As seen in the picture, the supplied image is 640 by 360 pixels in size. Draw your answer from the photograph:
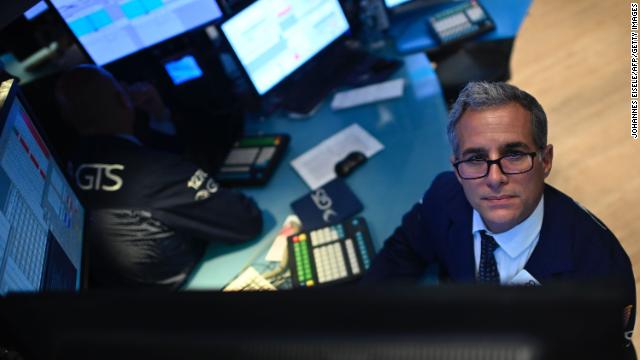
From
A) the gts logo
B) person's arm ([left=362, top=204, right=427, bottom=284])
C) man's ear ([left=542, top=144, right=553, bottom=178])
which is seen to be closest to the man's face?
man's ear ([left=542, top=144, right=553, bottom=178])

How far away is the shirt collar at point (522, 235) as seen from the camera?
110cm

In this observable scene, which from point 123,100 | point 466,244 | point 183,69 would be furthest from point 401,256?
point 183,69

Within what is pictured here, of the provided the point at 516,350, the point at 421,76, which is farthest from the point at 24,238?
the point at 421,76

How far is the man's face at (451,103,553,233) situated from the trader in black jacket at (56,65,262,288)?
83cm

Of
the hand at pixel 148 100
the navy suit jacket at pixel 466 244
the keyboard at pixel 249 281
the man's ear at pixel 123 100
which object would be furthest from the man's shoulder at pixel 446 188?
the hand at pixel 148 100

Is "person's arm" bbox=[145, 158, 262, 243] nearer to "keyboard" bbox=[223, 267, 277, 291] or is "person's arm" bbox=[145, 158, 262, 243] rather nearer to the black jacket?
the black jacket

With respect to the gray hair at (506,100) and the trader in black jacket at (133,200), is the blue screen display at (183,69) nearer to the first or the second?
the trader in black jacket at (133,200)

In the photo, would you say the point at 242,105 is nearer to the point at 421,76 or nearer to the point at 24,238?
the point at 421,76

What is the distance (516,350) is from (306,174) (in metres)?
1.45

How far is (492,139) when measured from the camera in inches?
41.3

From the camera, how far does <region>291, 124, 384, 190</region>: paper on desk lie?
182 centimetres

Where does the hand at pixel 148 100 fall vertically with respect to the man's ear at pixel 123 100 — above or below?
below

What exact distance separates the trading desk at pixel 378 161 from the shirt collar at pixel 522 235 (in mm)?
481

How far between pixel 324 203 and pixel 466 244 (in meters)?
0.59
